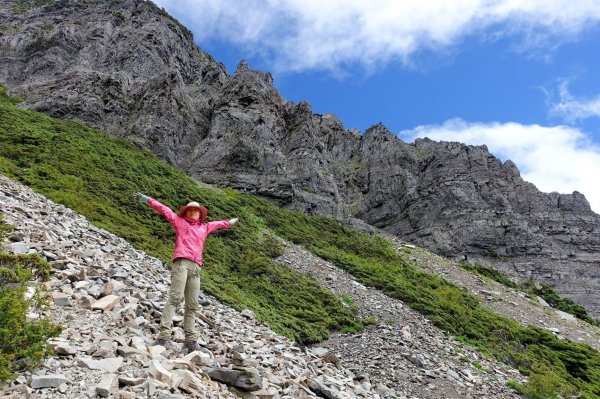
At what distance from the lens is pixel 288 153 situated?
58781 mm

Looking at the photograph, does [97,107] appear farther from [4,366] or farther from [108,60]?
[4,366]

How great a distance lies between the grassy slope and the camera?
1612 centimetres

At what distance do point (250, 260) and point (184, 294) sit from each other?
1161cm

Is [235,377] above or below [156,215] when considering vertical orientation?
below

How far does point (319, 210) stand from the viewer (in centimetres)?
4825

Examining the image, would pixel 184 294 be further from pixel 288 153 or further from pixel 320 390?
pixel 288 153

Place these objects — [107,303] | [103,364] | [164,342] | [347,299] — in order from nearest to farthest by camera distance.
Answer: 1. [103,364]
2. [164,342]
3. [107,303]
4. [347,299]

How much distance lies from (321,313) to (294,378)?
306 inches

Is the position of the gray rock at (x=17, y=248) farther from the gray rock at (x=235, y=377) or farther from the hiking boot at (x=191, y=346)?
the gray rock at (x=235, y=377)

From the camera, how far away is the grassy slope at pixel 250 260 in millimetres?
16125

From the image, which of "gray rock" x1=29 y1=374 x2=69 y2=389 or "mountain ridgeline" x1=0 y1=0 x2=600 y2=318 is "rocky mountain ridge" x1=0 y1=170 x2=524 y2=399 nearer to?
"gray rock" x1=29 y1=374 x2=69 y2=389

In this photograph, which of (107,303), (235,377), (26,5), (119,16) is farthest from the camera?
(26,5)

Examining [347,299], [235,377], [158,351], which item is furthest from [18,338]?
[347,299]

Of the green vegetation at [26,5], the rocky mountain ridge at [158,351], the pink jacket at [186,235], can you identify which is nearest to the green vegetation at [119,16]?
the green vegetation at [26,5]
